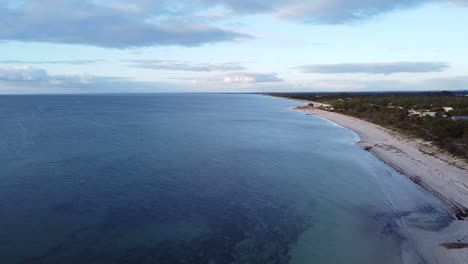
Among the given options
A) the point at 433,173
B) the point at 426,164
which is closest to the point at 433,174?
the point at 433,173

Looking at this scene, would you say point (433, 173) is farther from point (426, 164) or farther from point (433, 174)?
point (426, 164)

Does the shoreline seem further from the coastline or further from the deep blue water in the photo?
the deep blue water

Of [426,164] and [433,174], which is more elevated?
[426,164]

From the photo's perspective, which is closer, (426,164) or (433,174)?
(433,174)

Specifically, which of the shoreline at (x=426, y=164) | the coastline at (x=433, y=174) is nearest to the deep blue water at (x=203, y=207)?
the coastline at (x=433, y=174)

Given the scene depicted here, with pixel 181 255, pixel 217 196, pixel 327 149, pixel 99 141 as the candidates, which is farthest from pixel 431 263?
pixel 99 141

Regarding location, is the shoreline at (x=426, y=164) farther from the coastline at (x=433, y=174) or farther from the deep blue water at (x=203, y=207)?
the deep blue water at (x=203, y=207)

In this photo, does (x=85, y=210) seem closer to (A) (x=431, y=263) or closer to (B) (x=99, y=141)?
(A) (x=431, y=263)
